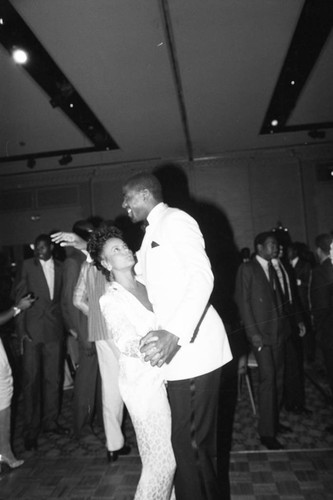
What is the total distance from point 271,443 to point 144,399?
4.86 ft

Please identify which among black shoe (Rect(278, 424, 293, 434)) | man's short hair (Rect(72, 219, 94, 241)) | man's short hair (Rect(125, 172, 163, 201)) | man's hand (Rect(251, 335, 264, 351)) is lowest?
black shoe (Rect(278, 424, 293, 434))

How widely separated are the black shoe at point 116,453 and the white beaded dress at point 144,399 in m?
0.99

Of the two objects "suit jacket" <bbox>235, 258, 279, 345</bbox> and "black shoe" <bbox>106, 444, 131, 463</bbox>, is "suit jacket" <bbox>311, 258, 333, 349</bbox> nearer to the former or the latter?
"suit jacket" <bbox>235, 258, 279, 345</bbox>

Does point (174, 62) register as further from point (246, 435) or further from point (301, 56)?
point (246, 435)

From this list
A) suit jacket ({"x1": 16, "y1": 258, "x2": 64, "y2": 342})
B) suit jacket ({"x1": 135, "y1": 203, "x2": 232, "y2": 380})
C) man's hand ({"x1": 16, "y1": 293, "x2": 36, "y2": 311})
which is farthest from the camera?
suit jacket ({"x1": 16, "y1": 258, "x2": 64, "y2": 342})

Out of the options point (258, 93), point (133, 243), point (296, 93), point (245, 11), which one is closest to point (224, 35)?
point (245, 11)

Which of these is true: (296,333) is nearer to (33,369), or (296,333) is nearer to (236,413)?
(236,413)

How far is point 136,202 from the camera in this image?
6.43ft

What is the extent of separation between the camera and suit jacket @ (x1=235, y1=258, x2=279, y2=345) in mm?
2912

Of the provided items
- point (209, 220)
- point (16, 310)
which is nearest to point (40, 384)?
point (16, 310)

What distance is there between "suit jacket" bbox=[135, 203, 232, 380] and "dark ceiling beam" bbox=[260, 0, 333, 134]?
3.59m

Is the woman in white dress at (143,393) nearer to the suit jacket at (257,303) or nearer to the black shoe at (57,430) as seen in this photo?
the suit jacket at (257,303)

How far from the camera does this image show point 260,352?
9.48 feet

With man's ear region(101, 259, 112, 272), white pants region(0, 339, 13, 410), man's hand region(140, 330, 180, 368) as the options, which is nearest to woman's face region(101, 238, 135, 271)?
man's ear region(101, 259, 112, 272)
